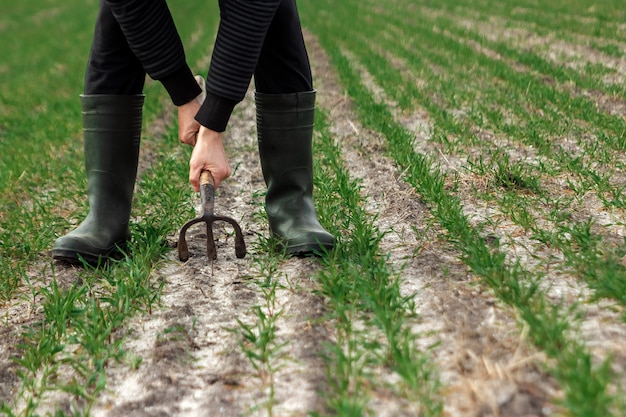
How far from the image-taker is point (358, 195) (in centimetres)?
378

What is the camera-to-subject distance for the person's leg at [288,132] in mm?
2963

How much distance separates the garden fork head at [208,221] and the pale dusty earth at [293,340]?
0.05 meters

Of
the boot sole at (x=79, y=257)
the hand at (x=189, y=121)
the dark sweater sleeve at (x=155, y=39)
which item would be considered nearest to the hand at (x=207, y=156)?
the hand at (x=189, y=121)

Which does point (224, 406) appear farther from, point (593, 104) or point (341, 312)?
point (593, 104)

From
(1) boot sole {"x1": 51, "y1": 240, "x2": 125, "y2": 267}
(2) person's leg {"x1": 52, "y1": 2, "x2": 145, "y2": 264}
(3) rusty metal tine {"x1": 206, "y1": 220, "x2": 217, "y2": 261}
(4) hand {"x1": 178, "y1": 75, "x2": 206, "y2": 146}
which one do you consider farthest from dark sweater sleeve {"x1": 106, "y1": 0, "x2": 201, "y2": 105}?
(1) boot sole {"x1": 51, "y1": 240, "x2": 125, "y2": 267}

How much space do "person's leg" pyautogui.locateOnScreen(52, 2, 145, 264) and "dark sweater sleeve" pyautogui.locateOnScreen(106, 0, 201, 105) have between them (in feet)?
0.67

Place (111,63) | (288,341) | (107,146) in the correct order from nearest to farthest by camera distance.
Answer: (288,341) → (111,63) → (107,146)

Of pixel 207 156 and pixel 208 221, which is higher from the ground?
pixel 207 156

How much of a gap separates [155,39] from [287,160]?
0.79 m

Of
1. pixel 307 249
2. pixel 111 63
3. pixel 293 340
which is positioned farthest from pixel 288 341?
pixel 111 63

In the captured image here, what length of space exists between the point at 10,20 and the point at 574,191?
20654 mm

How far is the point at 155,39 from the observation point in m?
2.81

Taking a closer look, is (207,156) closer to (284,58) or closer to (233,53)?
(233,53)

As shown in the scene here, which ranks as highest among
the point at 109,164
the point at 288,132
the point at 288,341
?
the point at 288,132
